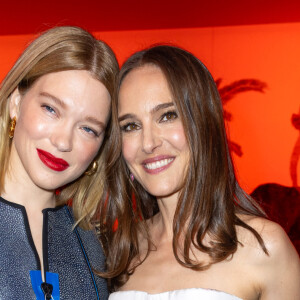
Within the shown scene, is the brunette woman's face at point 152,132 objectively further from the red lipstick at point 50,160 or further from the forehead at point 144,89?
the red lipstick at point 50,160

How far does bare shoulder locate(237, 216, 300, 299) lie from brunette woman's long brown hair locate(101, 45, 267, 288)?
0.12 ft

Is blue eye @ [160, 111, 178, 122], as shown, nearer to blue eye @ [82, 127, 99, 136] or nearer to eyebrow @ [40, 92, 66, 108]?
blue eye @ [82, 127, 99, 136]

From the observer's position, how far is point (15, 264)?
184cm

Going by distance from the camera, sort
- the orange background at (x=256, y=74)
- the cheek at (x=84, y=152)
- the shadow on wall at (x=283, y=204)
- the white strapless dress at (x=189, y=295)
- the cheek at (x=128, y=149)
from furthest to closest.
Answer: the orange background at (x=256, y=74) → the shadow on wall at (x=283, y=204) → the cheek at (x=128, y=149) → the cheek at (x=84, y=152) → the white strapless dress at (x=189, y=295)

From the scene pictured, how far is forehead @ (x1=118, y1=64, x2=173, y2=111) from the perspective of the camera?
2.04 metres

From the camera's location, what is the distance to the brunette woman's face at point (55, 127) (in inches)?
76.2

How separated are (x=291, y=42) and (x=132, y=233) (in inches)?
169

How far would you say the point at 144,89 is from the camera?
6.82 ft

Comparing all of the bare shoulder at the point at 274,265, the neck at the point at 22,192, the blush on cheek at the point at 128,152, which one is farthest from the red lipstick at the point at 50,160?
the bare shoulder at the point at 274,265

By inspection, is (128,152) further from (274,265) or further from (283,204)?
(283,204)

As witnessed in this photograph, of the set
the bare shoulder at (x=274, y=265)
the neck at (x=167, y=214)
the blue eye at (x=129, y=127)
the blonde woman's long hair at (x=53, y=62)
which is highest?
the blonde woman's long hair at (x=53, y=62)

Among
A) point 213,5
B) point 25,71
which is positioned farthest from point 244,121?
point 25,71

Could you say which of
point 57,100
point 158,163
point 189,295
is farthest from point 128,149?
point 189,295

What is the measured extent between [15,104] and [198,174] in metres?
0.80
